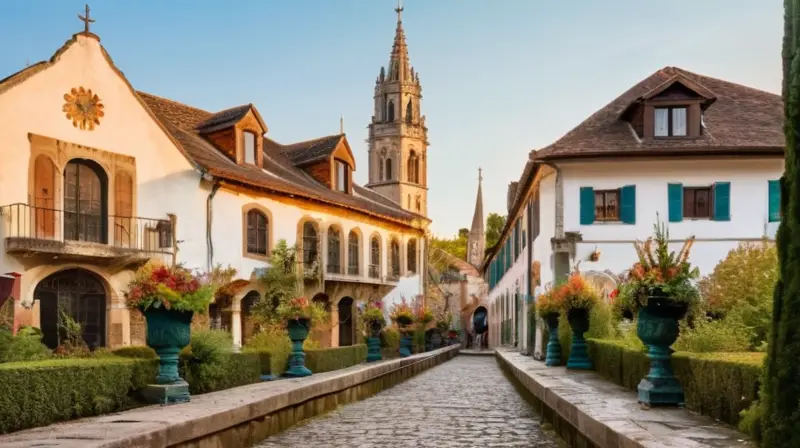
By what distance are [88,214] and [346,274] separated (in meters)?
12.7

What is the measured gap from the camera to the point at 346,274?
32031 millimetres

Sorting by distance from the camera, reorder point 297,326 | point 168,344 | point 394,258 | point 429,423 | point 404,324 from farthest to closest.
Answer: point 394,258, point 404,324, point 297,326, point 429,423, point 168,344

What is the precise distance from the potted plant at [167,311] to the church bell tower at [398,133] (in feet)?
246

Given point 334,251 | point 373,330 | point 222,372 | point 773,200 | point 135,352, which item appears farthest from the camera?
point 334,251

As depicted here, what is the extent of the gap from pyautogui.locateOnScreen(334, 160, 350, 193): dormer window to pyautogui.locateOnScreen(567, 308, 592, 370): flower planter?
59.2 ft

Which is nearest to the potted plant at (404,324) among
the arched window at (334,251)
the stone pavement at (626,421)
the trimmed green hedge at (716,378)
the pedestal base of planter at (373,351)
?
the arched window at (334,251)

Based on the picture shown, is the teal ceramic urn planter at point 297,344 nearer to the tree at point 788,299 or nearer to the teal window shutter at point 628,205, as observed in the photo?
the teal window shutter at point 628,205

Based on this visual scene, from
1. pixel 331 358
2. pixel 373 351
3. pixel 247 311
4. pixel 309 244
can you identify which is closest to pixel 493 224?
pixel 309 244

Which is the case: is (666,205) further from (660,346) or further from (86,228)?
(660,346)

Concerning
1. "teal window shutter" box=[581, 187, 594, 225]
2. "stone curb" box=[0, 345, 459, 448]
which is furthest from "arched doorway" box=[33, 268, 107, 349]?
"teal window shutter" box=[581, 187, 594, 225]

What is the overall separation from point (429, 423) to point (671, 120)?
16723 mm

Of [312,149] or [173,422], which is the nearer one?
[173,422]

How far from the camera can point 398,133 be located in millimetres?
84938

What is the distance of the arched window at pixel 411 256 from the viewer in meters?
38.4
